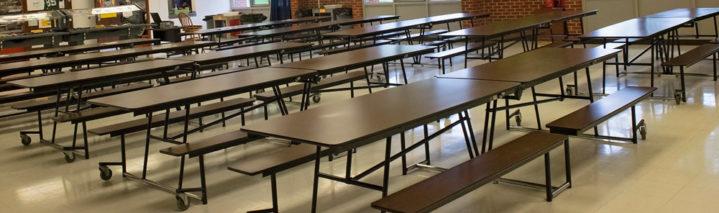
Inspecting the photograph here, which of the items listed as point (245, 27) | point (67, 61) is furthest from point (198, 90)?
point (245, 27)

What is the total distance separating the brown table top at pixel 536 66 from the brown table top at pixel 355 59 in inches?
41.5

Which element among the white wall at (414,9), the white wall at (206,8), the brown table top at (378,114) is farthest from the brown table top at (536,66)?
the white wall at (206,8)

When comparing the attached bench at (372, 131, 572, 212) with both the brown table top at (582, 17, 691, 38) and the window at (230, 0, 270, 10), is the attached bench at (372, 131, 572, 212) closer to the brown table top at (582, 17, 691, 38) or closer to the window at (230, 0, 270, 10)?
the brown table top at (582, 17, 691, 38)

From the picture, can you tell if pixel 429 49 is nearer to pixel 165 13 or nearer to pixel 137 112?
pixel 137 112

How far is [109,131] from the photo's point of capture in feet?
15.6

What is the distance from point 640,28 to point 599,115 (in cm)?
248

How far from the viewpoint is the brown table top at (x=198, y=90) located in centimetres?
405

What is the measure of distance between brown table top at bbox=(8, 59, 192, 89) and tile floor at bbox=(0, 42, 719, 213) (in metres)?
0.58

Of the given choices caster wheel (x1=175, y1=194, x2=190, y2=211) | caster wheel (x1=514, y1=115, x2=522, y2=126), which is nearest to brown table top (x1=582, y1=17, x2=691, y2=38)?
caster wheel (x1=514, y1=115, x2=522, y2=126)

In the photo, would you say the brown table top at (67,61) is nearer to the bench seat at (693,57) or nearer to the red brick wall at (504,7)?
the bench seat at (693,57)

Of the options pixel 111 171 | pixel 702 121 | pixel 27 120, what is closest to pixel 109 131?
pixel 111 171

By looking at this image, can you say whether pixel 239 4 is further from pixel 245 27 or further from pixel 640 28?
pixel 640 28

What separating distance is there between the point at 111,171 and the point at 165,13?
8870 millimetres

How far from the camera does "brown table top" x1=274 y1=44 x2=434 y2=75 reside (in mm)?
5205
